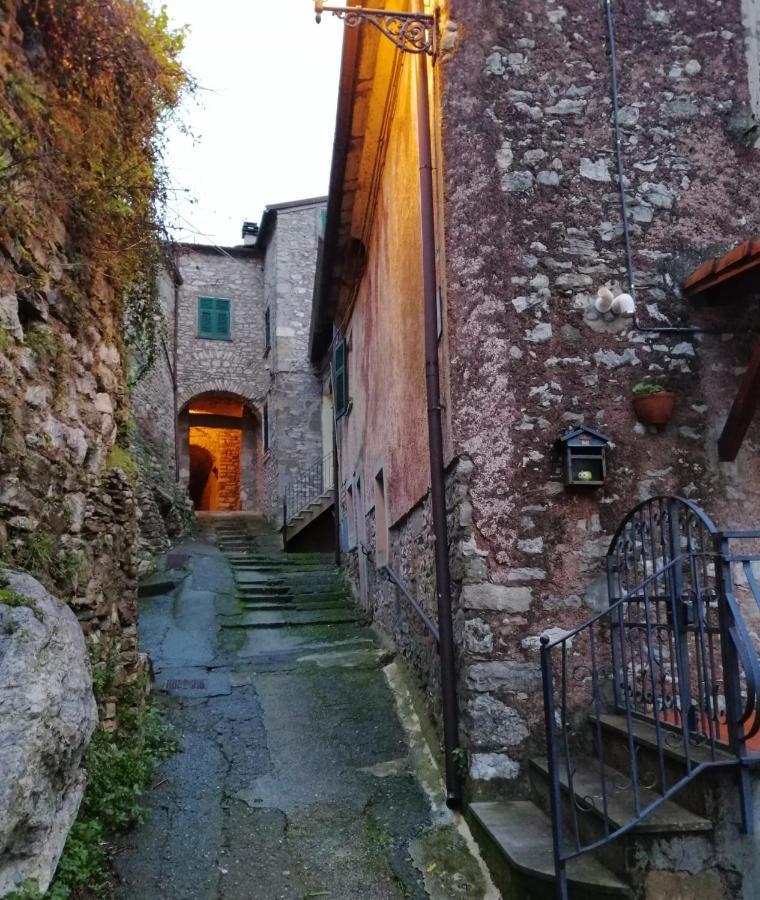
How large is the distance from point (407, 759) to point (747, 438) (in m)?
3.00

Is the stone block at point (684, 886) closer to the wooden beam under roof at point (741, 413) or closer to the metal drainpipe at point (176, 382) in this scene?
the wooden beam under roof at point (741, 413)

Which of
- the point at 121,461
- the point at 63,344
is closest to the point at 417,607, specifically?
the point at 121,461

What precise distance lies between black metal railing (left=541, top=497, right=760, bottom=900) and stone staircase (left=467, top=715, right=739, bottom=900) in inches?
0.6

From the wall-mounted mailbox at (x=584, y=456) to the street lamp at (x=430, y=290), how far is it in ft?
2.58

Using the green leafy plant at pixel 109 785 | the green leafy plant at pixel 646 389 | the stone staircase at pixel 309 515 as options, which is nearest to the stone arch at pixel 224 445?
the stone staircase at pixel 309 515

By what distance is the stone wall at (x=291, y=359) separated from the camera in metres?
16.6

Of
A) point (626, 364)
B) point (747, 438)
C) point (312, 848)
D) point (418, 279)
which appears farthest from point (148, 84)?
point (312, 848)

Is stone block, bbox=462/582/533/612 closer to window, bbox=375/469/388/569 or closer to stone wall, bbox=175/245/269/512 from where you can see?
window, bbox=375/469/388/569

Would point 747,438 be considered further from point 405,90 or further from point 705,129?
point 405,90

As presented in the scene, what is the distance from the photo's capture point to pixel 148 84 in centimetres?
415

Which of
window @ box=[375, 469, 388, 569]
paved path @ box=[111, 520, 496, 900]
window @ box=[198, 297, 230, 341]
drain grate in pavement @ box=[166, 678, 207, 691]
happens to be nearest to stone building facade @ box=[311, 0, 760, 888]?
paved path @ box=[111, 520, 496, 900]

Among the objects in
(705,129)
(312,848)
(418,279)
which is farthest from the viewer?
(418,279)

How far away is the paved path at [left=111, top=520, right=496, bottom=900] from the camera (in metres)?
3.66

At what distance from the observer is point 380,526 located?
7.75 meters
